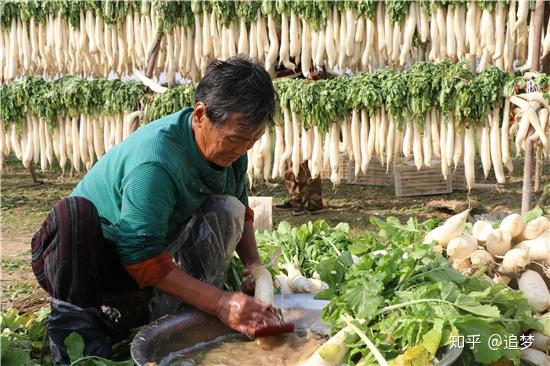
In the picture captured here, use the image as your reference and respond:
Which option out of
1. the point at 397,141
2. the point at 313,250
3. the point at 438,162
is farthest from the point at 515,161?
the point at 313,250

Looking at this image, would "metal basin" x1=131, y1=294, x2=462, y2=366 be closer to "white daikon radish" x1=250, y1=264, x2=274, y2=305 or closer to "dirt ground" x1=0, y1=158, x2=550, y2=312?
"white daikon radish" x1=250, y1=264, x2=274, y2=305

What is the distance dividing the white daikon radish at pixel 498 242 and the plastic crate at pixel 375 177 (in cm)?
631

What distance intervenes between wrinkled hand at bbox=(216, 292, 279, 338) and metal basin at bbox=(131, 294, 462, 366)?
17 centimetres

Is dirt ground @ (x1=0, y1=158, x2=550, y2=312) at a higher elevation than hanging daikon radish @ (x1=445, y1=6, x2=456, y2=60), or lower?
lower

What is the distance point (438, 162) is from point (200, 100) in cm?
669

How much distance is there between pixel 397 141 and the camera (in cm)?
600

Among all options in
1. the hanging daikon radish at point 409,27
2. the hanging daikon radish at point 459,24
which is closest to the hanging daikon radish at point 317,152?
the hanging daikon radish at point 409,27

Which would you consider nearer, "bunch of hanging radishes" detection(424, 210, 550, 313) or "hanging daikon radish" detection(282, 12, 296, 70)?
"bunch of hanging radishes" detection(424, 210, 550, 313)

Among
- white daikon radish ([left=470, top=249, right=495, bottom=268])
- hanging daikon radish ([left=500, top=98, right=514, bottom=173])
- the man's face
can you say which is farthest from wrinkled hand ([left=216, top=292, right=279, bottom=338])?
hanging daikon radish ([left=500, top=98, right=514, bottom=173])

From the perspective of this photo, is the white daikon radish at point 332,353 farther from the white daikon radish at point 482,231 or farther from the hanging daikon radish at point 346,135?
the hanging daikon radish at point 346,135

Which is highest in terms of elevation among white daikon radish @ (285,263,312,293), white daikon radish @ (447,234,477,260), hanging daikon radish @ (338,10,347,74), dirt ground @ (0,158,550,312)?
hanging daikon radish @ (338,10,347,74)

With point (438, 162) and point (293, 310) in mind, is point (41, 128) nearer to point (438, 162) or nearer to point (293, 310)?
point (438, 162)

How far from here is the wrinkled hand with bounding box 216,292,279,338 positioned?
2.43 m

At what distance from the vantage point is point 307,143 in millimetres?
6375
